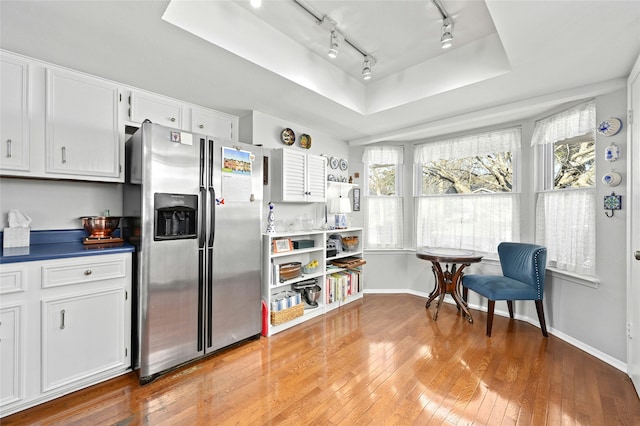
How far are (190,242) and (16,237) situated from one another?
3.78 feet

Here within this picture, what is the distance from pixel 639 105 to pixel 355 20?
212cm

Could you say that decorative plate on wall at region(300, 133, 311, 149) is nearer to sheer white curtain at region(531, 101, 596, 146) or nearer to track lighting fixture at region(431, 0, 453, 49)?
track lighting fixture at region(431, 0, 453, 49)

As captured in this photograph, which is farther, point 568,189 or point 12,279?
point 568,189

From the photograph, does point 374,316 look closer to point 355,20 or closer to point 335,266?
point 335,266

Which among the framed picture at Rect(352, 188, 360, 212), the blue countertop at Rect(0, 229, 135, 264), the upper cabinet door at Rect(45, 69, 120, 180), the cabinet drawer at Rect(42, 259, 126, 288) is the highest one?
the upper cabinet door at Rect(45, 69, 120, 180)

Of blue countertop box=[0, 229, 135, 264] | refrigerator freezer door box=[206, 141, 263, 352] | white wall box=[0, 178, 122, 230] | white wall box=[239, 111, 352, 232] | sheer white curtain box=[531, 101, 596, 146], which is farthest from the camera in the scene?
white wall box=[239, 111, 352, 232]

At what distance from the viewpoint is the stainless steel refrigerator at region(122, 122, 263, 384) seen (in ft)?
6.91

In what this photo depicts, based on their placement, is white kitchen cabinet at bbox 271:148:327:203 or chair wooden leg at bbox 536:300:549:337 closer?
chair wooden leg at bbox 536:300:549:337

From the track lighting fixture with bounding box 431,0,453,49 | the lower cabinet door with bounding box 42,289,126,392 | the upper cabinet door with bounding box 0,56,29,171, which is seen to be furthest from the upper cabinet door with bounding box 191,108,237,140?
the track lighting fixture with bounding box 431,0,453,49

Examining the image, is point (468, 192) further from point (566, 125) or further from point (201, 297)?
point (201, 297)

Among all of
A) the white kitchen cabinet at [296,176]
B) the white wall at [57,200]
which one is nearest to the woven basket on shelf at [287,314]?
the white kitchen cabinet at [296,176]

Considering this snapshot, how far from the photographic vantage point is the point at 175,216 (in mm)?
2256

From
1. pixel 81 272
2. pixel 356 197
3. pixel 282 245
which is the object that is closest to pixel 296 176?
pixel 282 245

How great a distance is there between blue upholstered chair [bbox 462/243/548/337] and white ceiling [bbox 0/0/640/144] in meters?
1.47
